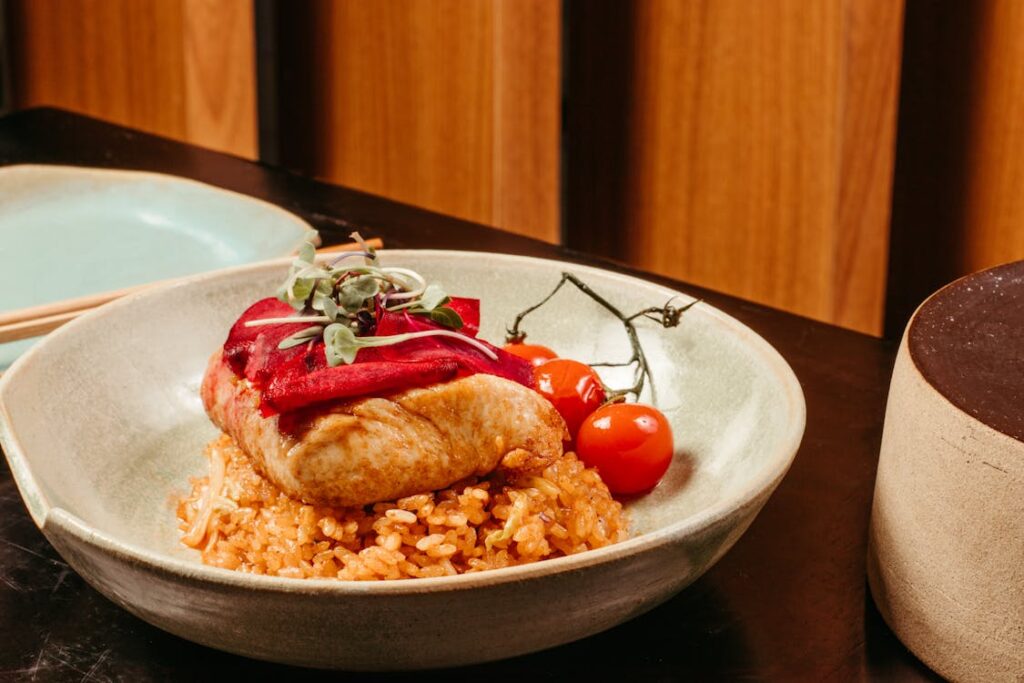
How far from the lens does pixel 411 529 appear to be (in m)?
1.13

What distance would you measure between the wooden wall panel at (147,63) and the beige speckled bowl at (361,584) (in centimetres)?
224

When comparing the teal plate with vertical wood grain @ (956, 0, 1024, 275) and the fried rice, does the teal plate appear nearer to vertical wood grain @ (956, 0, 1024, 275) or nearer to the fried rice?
the fried rice

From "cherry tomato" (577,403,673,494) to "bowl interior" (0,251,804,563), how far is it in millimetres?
32

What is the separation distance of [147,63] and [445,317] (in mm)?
3351

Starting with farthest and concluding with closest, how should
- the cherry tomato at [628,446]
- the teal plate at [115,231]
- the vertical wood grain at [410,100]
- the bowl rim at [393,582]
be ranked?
the vertical wood grain at [410,100]
the teal plate at [115,231]
the cherry tomato at [628,446]
the bowl rim at [393,582]

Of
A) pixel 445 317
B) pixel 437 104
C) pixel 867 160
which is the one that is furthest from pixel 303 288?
pixel 437 104

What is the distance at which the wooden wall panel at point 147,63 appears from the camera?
12.0 ft

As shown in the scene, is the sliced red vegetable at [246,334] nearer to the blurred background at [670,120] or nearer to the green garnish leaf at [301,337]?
the green garnish leaf at [301,337]

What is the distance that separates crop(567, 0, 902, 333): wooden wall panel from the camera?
2525 millimetres

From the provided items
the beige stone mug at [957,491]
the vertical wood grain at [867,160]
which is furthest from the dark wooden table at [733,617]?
the vertical wood grain at [867,160]

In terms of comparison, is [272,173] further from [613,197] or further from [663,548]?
[663,548]

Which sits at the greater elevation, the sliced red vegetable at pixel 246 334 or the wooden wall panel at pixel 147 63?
the sliced red vegetable at pixel 246 334

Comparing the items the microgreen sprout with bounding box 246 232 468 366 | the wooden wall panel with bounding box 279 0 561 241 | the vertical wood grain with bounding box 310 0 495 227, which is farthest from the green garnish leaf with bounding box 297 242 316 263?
the vertical wood grain with bounding box 310 0 495 227

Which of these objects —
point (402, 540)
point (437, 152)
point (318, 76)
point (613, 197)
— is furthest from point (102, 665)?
point (318, 76)
